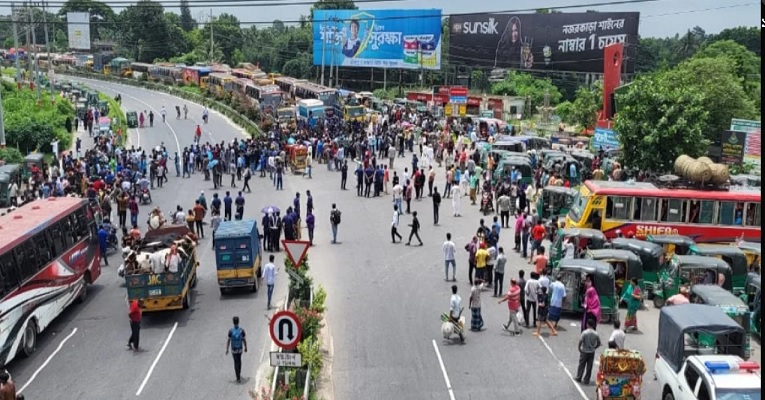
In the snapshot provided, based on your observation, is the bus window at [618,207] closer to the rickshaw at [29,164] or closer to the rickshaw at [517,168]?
the rickshaw at [517,168]

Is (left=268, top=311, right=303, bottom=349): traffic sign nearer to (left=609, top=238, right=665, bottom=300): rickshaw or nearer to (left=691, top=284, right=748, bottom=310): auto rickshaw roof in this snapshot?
(left=691, top=284, right=748, bottom=310): auto rickshaw roof

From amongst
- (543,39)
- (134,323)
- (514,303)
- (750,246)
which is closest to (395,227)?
(514,303)

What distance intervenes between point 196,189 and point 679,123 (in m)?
21.0

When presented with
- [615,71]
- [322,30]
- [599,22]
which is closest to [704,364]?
[615,71]

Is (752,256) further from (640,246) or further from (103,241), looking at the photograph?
(103,241)

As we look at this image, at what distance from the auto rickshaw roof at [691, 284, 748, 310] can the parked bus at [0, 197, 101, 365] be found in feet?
48.2

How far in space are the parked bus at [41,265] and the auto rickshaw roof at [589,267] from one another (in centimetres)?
1198

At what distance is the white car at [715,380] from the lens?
1234 centimetres

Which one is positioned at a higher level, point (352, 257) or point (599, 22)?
point (599, 22)

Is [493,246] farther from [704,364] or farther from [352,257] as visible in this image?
[704,364]

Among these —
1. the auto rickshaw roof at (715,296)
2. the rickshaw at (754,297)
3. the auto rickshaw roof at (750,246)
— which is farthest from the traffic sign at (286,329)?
the auto rickshaw roof at (750,246)

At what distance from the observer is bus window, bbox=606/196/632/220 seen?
26219mm

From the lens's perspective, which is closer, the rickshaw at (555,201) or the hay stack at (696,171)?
the hay stack at (696,171)

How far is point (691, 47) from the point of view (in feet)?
489
